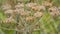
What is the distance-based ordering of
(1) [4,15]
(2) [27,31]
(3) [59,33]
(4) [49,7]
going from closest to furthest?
(2) [27,31] < (3) [59,33] < (4) [49,7] < (1) [4,15]

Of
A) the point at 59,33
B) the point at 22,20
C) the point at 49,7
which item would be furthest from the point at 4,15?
the point at 59,33

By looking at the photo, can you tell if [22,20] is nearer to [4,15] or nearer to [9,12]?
[9,12]

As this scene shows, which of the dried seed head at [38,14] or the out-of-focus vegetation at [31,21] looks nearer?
the out-of-focus vegetation at [31,21]

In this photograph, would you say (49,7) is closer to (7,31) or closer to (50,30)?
(50,30)

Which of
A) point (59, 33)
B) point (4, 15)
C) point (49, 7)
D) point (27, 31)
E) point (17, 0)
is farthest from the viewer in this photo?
point (17, 0)

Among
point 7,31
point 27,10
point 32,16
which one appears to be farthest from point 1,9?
point 7,31

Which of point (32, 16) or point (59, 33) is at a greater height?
point (32, 16)

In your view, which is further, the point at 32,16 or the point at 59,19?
the point at 59,19

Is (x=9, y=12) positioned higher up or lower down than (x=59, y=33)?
higher up

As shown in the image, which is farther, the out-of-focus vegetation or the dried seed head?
the dried seed head
